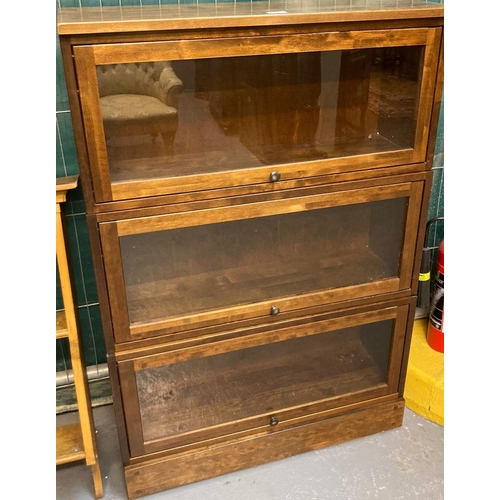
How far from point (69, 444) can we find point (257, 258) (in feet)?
2.38

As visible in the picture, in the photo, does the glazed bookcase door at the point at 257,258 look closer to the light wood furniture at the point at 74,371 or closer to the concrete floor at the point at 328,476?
the light wood furniture at the point at 74,371

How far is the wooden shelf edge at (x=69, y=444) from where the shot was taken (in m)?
1.51

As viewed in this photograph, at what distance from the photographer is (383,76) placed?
1372mm

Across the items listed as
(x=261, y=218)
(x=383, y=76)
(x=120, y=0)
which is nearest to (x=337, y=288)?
(x=261, y=218)

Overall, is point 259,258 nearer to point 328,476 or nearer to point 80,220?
point 80,220

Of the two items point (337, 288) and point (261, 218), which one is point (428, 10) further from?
point (337, 288)

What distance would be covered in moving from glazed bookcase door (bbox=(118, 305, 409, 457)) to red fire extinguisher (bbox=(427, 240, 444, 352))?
276 millimetres

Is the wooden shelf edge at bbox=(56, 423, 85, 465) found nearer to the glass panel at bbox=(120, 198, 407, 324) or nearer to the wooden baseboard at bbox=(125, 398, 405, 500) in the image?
the wooden baseboard at bbox=(125, 398, 405, 500)

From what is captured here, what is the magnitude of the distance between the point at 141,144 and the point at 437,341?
3.90 feet

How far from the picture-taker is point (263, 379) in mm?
1687

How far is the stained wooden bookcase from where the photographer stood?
3.81ft

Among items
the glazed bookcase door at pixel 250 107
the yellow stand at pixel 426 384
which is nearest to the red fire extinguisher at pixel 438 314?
the yellow stand at pixel 426 384

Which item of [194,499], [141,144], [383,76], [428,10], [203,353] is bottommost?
[194,499]

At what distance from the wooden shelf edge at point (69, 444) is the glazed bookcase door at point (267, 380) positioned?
0.53 feet
